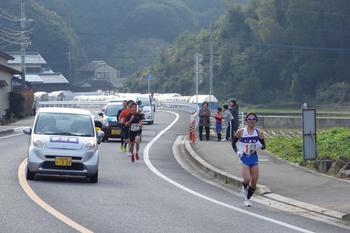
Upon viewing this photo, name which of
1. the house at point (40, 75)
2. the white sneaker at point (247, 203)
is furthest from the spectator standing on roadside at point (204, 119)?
the house at point (40, 75)

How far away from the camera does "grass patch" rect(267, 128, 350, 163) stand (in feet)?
80.0

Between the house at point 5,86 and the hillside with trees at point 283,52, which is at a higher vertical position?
the hillside with trees at point 283,52

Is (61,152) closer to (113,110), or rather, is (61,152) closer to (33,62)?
(113,110)

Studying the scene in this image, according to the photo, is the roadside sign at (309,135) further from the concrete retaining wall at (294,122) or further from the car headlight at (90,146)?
the concrete retaining wall at (294,122)

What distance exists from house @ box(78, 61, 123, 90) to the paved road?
103395 mm

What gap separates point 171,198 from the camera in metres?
16.6

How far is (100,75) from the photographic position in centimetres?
12781

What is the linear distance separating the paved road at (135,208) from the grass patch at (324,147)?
4.42m

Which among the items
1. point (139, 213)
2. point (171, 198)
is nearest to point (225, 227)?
point (139, 213)

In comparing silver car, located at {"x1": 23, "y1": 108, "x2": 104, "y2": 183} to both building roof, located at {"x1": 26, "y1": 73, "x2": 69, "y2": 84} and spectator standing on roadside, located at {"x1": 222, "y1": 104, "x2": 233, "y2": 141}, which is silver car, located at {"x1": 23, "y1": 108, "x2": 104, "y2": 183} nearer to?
A: spectator standing on roadside, located at {"x1": 222, "y1": 104, "x2": 233, "y2": 141}

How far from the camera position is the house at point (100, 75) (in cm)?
12519

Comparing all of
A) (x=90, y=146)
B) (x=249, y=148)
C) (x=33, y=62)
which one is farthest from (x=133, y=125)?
(x=33, y=62)

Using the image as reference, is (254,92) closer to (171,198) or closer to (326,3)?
(326,3)

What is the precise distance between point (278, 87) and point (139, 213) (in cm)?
7411
